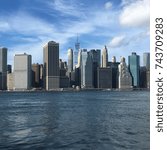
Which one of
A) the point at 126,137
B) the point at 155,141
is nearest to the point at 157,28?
the point at 155,141

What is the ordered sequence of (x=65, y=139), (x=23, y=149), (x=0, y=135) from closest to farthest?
1. (x=23, y=149)
2. (x=65, y=139)
3. (x=0, y=135)

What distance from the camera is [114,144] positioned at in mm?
33594

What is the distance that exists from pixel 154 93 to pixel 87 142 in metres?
29.3

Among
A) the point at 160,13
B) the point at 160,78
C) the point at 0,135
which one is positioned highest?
the point at 160,13

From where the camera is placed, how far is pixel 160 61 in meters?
6.49

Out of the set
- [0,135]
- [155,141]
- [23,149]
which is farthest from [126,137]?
[155,141]

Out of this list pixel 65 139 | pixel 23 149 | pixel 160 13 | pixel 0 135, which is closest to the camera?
pixel 160 13

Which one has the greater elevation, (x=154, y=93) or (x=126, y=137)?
(x=154, y=93)

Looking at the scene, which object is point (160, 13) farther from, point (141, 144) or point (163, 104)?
point (141, 144)

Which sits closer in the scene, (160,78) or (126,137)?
(160,78)

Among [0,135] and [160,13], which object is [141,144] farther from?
[160,13]

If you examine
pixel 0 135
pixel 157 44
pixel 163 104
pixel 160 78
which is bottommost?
pixel 0 135

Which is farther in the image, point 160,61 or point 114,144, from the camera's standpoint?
point 114,144

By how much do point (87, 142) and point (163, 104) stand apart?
95.9ft
